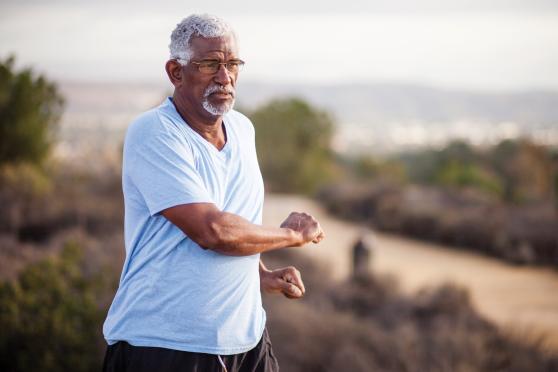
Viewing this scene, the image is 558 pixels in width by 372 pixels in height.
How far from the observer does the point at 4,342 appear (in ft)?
16.7

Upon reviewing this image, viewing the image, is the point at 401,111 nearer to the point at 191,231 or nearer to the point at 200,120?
the point at 200,120

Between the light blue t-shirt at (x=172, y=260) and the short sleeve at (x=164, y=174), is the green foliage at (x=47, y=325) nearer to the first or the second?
the light blue t-shirt at (x=172, y=260)

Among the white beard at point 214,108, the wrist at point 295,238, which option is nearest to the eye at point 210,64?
the white beard at point 214,108

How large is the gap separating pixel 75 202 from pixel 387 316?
625 cm

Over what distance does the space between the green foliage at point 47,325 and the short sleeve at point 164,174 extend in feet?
11.7

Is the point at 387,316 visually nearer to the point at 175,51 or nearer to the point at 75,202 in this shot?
the point at 175,51

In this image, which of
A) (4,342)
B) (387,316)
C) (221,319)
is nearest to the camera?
(221,319)

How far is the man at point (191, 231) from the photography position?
6.46 feet

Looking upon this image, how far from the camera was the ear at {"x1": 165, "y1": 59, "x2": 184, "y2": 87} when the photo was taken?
217cm

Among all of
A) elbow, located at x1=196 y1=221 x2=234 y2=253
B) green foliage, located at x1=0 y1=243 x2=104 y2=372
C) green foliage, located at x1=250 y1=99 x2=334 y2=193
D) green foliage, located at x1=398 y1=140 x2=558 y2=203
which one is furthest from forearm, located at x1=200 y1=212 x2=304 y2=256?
green foliage, located at x1=250 y1=99 x2=334 y2=193

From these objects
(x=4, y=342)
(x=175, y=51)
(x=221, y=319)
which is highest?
(x=175, y=51)

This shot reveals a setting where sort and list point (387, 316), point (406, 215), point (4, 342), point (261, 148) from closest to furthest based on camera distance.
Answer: point (4, 342), point (387, 316), point (406, 215), point (261, 148)

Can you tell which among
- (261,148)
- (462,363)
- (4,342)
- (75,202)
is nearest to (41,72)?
(75,202)

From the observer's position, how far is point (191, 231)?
1.94 meters
